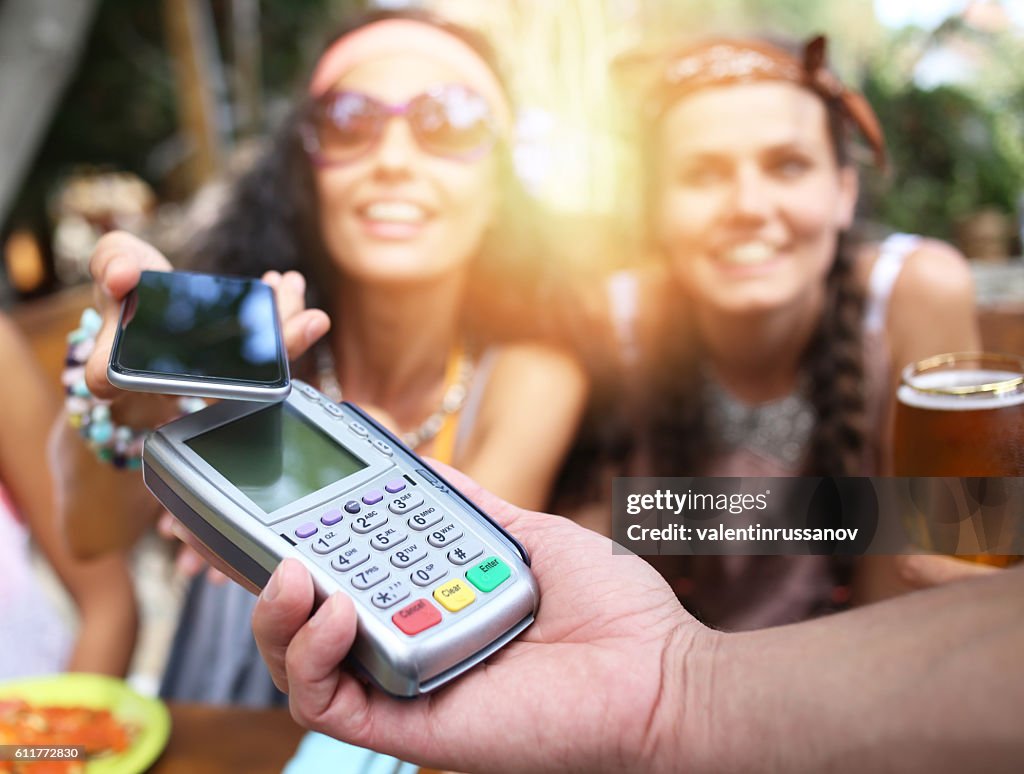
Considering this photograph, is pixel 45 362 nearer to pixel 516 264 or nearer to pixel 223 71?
pixel 516 264

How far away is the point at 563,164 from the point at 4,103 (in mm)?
1269

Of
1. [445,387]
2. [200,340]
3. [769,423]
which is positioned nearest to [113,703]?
[200,340]

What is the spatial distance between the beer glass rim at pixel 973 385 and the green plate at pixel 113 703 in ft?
2.00

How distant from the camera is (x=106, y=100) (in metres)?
3.69

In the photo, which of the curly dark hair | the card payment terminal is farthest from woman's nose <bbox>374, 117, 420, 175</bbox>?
the card payment terminal

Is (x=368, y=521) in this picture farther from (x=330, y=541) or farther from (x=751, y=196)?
(x=751, y=196)

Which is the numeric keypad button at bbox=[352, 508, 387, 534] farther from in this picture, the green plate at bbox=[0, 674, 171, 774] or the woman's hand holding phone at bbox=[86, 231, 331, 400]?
the green plate at bbox=[0, 674, 171, 774]

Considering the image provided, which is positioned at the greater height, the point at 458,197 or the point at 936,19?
the point at 936,19

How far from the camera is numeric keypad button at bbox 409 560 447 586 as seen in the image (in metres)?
0.43

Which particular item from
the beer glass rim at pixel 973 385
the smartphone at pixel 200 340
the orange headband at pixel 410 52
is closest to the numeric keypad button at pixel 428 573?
the smartphone at pixel 200 340

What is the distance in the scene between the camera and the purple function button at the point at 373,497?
0.47m

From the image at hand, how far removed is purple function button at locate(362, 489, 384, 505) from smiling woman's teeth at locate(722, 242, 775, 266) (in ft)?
1.65

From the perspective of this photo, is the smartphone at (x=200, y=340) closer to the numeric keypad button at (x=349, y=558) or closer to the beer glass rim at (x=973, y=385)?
the numeric keypad button at (x=349, y=558)

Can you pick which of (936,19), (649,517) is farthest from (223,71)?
(649,517)
